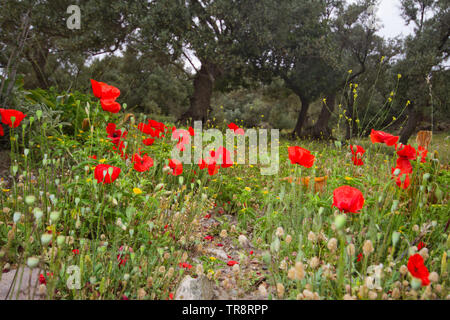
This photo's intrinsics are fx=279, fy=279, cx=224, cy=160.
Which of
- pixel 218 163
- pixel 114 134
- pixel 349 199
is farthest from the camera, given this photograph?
pixel 114 134

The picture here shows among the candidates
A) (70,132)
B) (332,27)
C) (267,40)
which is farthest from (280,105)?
(70,132)

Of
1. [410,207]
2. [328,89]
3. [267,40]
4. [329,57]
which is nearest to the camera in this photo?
[410,207]

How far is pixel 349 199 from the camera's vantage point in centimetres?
134

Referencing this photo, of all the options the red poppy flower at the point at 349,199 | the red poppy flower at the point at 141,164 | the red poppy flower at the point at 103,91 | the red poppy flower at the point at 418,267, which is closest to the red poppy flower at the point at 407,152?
the red poppy flower at the point at 349,199

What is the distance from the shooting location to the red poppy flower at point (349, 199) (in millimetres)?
1333

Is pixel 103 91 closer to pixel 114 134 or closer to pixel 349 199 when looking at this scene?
pixel 114 134

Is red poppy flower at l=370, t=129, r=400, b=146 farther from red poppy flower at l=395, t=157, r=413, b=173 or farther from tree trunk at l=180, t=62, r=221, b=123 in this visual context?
tree trunk at l=180, t=62, r=221, b=123

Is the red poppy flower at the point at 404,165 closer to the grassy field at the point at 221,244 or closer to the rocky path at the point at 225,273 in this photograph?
the grassy field at the point at 221,244

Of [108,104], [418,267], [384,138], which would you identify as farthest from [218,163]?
[418,267]

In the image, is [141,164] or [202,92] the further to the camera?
[202,92]

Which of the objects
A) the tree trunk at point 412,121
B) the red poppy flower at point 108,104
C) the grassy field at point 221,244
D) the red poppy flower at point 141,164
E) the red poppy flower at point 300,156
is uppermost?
the tree trunk at point 412,121
